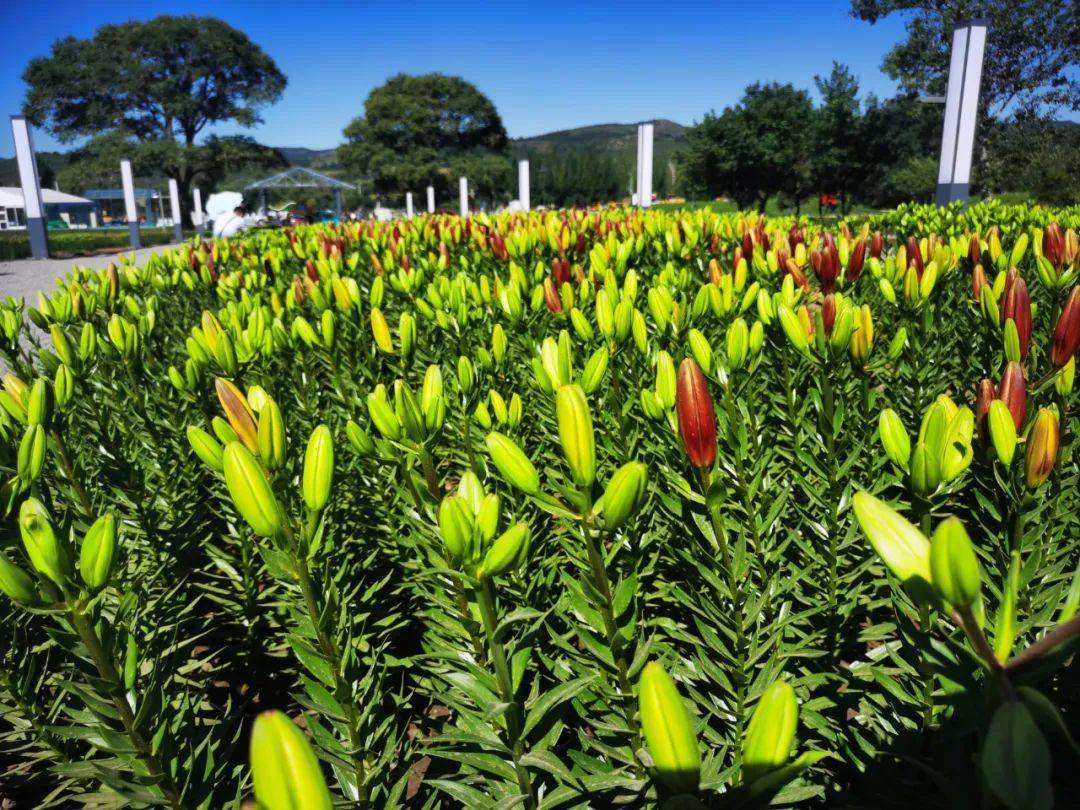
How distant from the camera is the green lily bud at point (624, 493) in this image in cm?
75

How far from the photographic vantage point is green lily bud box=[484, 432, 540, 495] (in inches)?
32.6

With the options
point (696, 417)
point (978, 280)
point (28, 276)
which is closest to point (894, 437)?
point (696, 417)

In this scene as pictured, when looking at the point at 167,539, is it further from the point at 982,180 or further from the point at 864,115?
the point at 864,115

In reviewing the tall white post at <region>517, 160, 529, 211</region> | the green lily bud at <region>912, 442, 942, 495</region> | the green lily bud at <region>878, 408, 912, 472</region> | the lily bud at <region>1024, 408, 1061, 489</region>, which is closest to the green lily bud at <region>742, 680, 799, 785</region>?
the green lily bud at <region>912, 442, 942, 495</region>

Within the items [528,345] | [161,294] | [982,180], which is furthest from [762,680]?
[982,180]

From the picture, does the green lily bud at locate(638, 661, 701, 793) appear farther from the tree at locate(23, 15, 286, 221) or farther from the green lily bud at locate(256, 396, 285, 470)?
the tree at locate(23, 15, 286, 221)

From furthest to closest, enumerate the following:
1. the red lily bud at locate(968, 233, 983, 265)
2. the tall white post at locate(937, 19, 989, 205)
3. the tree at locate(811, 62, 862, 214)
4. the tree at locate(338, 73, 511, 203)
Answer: the tree at locate(338, 73, 511, 203)
the tree at locate(811, 62, 862, 214)
the tall white post at locate(937, 19, 989, 205)
the red lily bud at locate(968, 233, 983, 265)

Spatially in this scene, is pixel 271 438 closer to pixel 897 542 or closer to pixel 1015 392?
pixel 897 542

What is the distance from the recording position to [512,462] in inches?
33.1

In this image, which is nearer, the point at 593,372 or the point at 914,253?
the point at 593,372

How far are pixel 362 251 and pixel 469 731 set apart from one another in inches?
161

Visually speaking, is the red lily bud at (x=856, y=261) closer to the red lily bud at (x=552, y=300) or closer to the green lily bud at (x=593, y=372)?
the red lily bud at (x=552, y=300)

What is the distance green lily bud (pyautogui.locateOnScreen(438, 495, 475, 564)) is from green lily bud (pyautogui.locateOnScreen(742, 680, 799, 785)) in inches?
13.5

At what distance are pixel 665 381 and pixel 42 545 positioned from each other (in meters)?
0.85
